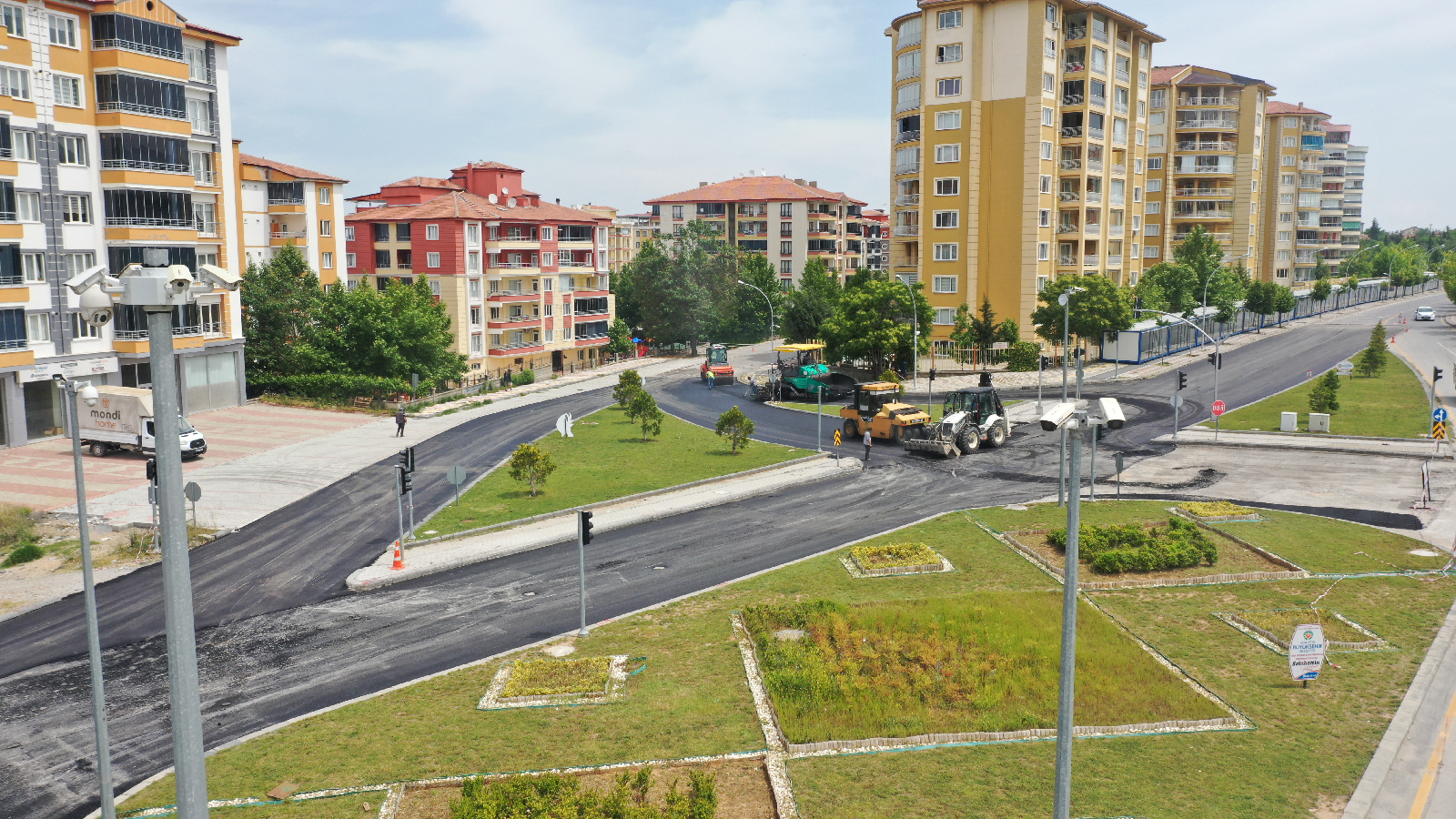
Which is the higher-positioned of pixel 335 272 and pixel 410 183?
pixel 410 183

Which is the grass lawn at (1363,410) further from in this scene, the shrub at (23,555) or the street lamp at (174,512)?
the street lamp at (174,512)

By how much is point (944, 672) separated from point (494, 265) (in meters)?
62.5

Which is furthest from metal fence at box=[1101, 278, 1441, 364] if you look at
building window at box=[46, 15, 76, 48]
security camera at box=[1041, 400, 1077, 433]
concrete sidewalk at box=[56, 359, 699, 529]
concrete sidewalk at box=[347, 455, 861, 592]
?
security camera at box=[1041, 400, 1077, 433]

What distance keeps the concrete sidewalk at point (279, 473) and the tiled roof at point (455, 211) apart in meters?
19.5

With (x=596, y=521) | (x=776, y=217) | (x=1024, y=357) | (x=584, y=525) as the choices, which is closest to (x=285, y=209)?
(x=596, y=521)

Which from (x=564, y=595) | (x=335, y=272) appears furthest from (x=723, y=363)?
(x=564, y=595)

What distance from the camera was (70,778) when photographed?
56.1ft

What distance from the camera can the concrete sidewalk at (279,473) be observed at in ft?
116

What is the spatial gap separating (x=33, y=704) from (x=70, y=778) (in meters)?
4.09

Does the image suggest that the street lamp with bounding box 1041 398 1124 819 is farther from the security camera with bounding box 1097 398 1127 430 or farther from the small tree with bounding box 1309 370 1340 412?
the small tree with bounding box 1309 370 1340 412

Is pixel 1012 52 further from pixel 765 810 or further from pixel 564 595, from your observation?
pixel 765 810

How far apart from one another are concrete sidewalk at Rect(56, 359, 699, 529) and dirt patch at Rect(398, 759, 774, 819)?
21718 mm

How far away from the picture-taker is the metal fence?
74.2m

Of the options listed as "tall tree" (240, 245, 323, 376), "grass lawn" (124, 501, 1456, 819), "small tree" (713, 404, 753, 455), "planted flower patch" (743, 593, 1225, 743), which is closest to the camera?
"grass lawn" (124, 501, 1456, 819)
